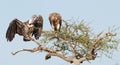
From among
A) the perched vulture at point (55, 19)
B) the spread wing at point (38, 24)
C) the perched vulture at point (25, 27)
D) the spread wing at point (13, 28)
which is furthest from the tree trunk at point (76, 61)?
the spread wing at point (13, 28)

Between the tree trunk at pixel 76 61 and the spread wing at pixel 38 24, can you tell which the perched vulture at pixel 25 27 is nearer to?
the spread wing at pixel 38 24

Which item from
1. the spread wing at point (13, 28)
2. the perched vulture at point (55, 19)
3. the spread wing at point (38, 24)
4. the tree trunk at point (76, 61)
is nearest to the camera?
the tree trunk at point (76, 61)

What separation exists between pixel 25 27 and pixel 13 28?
627 millimetres

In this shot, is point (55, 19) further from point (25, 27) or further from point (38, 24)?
point (25, 27)

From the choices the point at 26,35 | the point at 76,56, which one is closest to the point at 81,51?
the point at 76,56

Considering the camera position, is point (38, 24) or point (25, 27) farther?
point (38, 24)

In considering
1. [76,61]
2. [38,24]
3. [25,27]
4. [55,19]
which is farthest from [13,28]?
[76,61]

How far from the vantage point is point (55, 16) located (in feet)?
62.1

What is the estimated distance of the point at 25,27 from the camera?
62.5 ft

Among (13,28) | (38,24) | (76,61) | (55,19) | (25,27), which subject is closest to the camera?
(76,61)

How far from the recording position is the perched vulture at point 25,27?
60.9ft

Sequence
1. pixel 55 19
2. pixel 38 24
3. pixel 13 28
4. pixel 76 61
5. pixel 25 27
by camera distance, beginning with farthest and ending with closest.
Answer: pixel 13 28 → pixel 38 24 → pixel 25 27 → pixel 55 19 → pixel 76 61

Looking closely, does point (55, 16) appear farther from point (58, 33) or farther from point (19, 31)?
point (58, 33)

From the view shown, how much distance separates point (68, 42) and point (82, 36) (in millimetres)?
498
